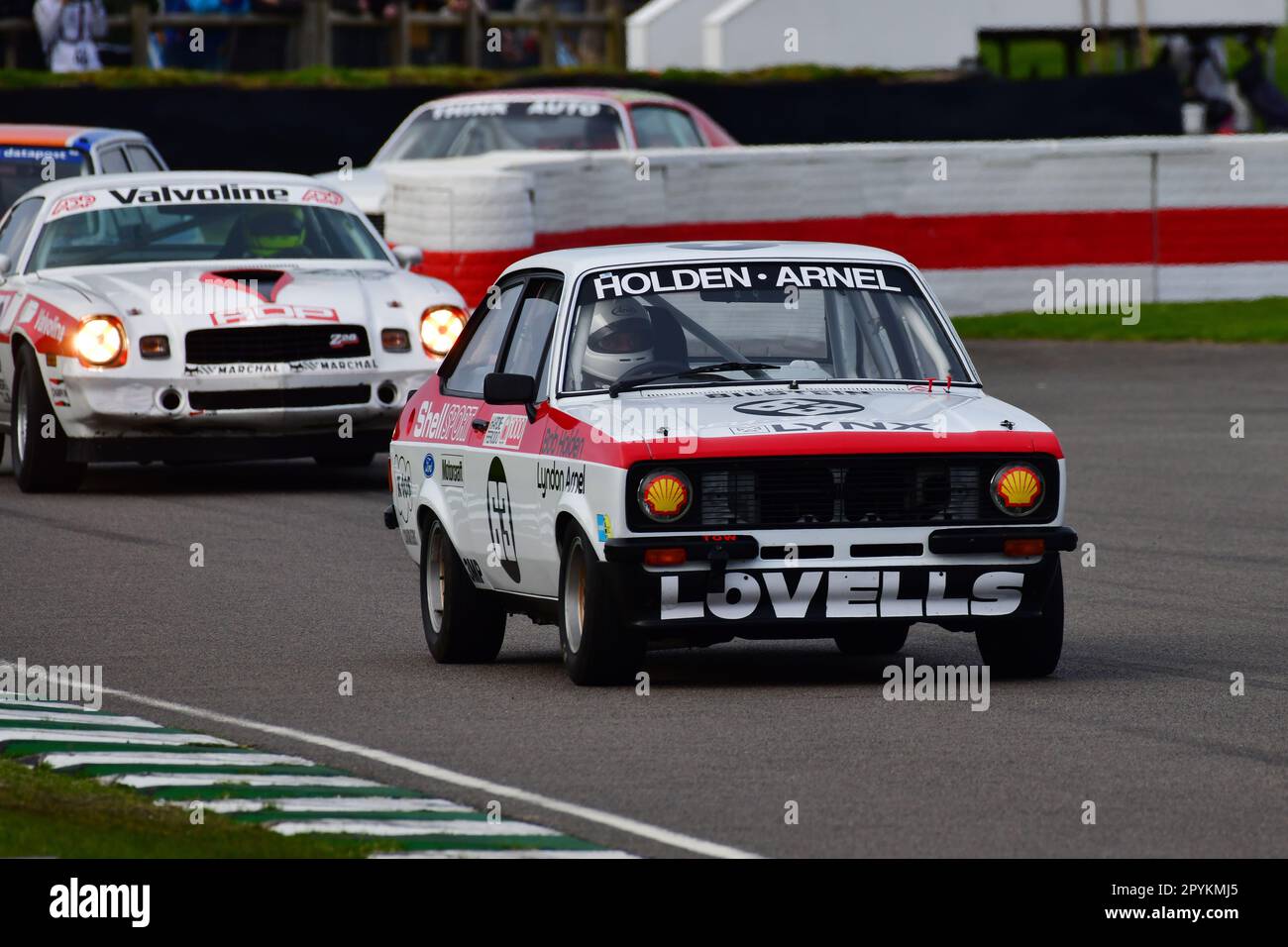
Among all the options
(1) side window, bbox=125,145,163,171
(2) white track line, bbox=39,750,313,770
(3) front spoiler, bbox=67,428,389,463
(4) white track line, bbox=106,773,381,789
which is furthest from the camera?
(1) side window, bbox=125,145,163,171

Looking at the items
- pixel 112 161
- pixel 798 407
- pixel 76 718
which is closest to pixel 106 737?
pixel 76 718

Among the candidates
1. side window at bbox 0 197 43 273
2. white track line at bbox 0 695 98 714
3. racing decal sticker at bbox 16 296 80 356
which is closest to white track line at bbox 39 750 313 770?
white track line at bbox 0 695 98 714

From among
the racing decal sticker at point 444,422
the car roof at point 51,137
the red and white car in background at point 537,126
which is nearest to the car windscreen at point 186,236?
Result: the car roof at point 51,137

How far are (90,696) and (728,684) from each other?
2.03m

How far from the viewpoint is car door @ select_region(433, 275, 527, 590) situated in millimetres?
9875

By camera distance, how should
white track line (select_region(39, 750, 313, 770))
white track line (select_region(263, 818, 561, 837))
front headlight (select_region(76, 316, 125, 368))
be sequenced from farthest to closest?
front headlight (select_region(76, 316, 125, 368)) < white track line (select_region(39, 750, 313, 770)) < white track line (select_region(263, 818, 561, 837))

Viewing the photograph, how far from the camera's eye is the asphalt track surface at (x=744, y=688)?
287 inches

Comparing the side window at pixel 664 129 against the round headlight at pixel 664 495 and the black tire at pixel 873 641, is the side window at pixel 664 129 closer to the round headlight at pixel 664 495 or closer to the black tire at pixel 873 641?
the black tire at pixel 873 641

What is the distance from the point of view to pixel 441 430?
10.5m

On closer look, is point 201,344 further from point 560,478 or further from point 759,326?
point 560,478

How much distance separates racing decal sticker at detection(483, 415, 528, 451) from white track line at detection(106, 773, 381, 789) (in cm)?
212
